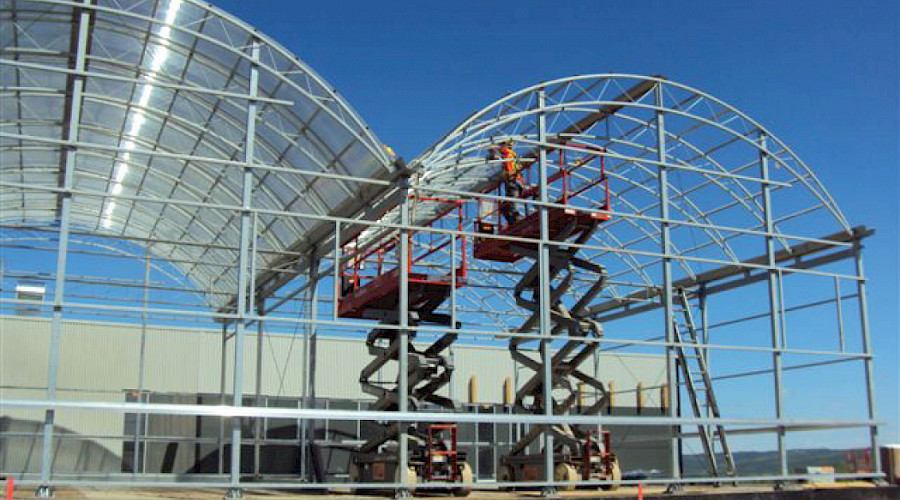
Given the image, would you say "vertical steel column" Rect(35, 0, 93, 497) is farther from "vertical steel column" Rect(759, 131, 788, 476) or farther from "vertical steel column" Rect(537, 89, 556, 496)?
"vertical steel column" Rect(759, 131, 788, 476)

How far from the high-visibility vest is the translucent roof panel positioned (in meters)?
4.33

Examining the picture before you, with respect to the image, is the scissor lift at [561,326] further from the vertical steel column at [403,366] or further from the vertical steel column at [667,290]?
the vertical steel column at [403,366]

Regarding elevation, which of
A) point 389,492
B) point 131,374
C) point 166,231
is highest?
point 166,231

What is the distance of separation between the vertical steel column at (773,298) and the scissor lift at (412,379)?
794cm

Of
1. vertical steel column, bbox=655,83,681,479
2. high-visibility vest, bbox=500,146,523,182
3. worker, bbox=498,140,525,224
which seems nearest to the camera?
vertical steel column, bbox=655,83,681,479

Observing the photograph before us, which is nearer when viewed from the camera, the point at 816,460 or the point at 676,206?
the point at 676,206

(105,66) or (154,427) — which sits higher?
(105,66)

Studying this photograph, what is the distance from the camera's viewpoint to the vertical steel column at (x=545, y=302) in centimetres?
2031

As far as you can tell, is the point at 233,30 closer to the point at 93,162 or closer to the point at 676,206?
the point at 93,162

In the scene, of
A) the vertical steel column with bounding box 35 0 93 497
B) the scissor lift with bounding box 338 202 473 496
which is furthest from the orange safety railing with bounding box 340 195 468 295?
the vertical steel column with bounding box 35 0 93 497

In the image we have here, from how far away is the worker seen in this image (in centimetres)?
2509

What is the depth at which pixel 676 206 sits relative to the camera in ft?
88.9

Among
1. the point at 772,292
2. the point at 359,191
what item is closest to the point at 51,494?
the point at 359,191

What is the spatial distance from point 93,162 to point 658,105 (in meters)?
16.7
